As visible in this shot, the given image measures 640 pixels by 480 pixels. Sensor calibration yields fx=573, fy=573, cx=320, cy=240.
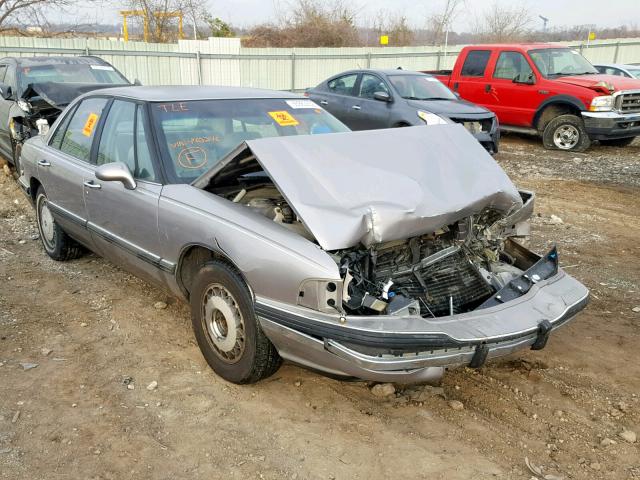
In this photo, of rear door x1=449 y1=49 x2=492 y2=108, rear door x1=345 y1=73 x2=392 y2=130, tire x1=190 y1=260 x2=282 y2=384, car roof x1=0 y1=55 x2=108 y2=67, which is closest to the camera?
tire x1=190 y1=260 x2=282 y2=384

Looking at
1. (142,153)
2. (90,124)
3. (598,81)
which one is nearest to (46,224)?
(90,124)

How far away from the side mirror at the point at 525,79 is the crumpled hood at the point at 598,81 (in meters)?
0.44

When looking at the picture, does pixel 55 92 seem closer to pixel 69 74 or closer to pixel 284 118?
pixel 69 74

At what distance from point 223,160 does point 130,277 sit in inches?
86.4

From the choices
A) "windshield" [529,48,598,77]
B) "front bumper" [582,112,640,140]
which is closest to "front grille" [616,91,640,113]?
"front bumper" [582,112,640,140]

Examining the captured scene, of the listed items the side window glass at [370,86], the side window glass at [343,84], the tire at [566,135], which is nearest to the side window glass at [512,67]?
the tire at [566,135]

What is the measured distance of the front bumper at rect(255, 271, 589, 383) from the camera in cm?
267

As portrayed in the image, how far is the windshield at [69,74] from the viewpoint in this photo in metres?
8.97

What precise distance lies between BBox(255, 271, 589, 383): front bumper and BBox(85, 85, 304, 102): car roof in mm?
1851

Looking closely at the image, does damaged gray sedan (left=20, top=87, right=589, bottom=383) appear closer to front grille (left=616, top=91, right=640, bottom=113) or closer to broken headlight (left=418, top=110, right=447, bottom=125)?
broken headlight (left=418, top=110, right=447, bottom=125)

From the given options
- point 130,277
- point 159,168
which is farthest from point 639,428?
point 130,277

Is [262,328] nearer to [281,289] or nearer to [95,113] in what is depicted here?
[281,289]

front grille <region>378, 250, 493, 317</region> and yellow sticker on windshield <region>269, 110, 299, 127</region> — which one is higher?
yellow sticker on windshield <region>269, 110, 299, 127</region>

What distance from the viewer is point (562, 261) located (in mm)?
5477
